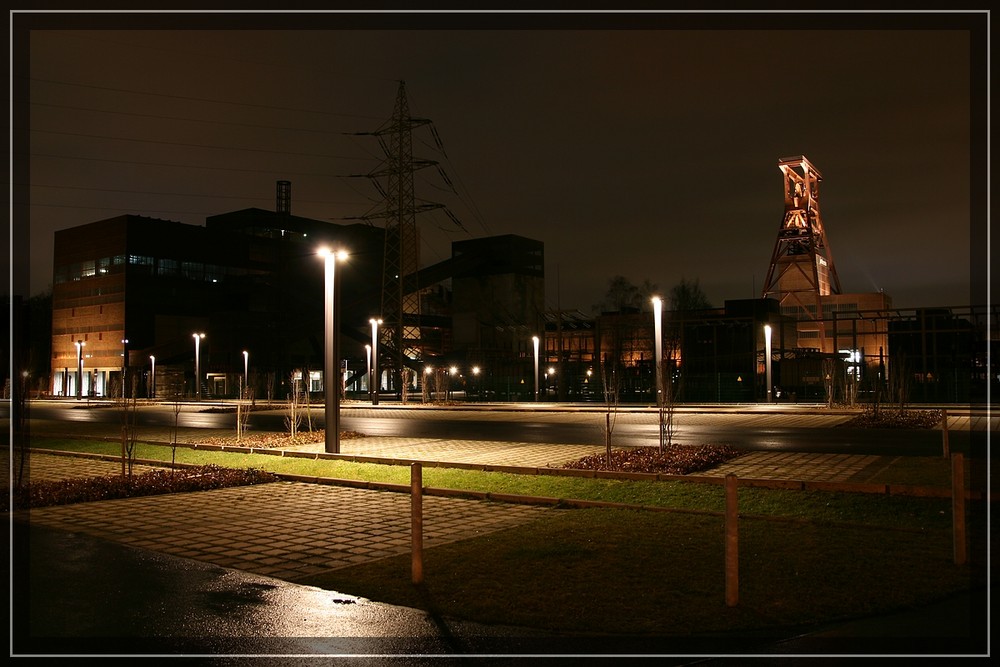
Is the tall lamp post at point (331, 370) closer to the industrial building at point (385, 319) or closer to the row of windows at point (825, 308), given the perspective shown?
the industrial building at point (385, 319)

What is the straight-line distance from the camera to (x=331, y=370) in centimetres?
1662

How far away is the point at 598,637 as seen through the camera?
5.40 meters

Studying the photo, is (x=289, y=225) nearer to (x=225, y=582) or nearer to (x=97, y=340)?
(x=97, y=340)

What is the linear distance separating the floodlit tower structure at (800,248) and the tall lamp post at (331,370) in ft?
248

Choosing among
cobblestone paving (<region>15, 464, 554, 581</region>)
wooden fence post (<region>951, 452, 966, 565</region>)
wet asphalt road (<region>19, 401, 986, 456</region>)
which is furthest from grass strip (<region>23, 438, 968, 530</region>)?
wet asphalt road (<region>19, 401, 986, 456</region>)

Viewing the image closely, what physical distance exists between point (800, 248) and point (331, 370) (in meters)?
80.3

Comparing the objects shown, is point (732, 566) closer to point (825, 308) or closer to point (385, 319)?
point (385, 319)

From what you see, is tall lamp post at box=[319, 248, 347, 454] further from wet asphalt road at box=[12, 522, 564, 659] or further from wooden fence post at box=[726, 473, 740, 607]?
wooden fence post at box=[726, 473, 740, 607]

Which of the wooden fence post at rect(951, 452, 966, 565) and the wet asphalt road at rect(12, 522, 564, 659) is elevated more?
the wooden fence post at rect(951, 452, 966, 565)

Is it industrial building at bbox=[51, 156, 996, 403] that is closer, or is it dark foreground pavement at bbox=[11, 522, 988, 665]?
dark foreground pavement at bbox=[11, 522, 988, 665]

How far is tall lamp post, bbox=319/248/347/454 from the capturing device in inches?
646

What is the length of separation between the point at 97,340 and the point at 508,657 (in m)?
80.8

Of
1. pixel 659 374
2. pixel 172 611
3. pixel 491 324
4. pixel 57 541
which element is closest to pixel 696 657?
pixel 172 611

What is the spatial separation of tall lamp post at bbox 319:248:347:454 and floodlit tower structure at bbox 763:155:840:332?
7572cm
